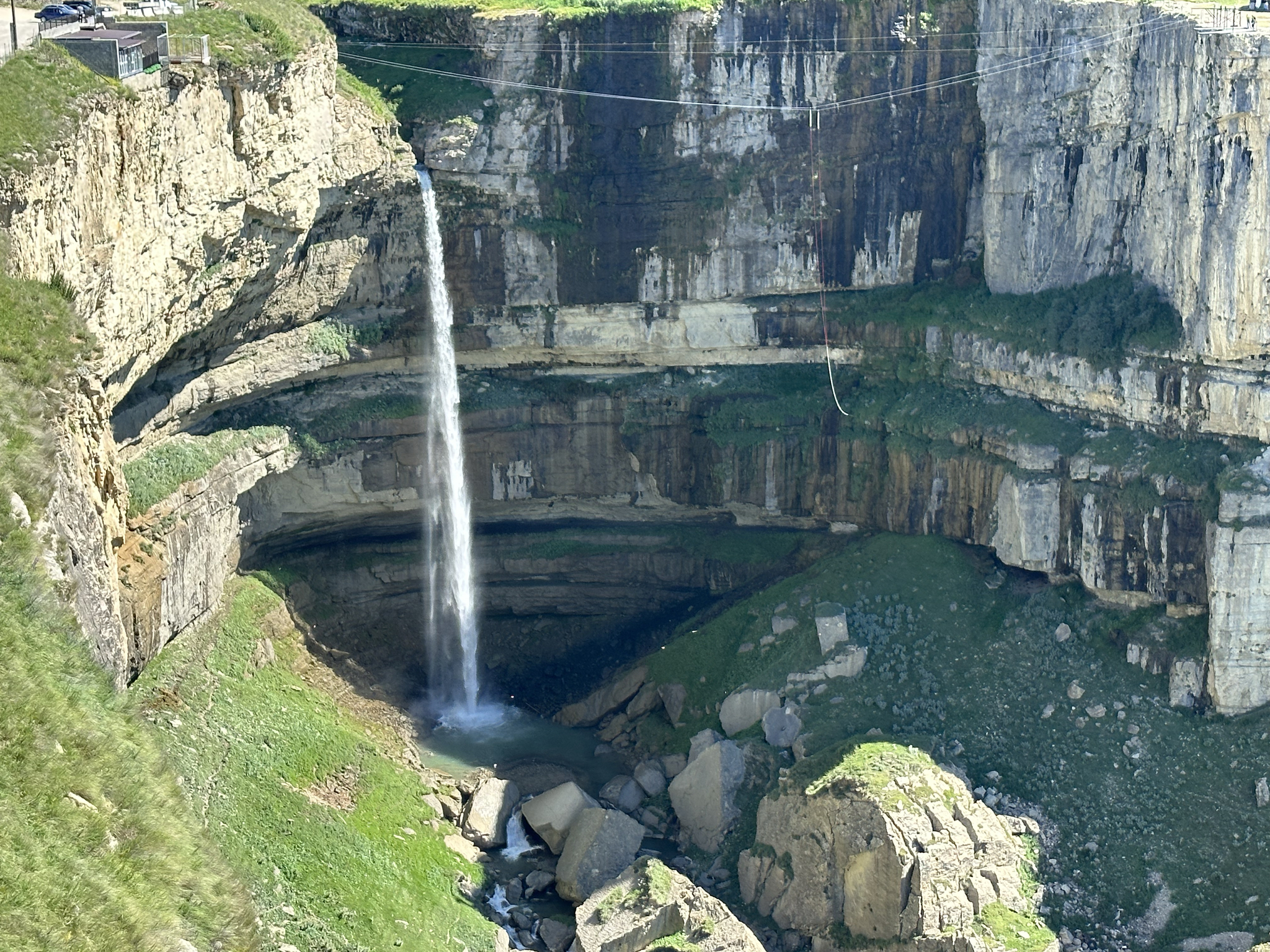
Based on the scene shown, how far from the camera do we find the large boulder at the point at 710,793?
41.1 metres

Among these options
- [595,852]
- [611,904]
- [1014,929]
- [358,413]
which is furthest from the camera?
[358,413]

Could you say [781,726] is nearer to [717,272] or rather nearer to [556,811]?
[556,811]

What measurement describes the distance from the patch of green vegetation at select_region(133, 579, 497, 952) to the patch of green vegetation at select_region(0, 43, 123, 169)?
11.3m

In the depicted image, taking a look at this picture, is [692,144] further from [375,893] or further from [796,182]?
[375,893]

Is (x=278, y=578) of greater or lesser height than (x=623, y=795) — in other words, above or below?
above

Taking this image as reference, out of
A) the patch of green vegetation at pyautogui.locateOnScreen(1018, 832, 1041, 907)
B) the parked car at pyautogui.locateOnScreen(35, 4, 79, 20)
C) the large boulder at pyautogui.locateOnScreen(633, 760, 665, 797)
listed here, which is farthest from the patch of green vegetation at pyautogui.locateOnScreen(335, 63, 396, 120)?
the patch of green vegetation at pyautogui.locateOnScreen(1018, 832, 1041, 907)

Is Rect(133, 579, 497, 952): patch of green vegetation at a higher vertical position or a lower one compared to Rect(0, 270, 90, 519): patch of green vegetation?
lower

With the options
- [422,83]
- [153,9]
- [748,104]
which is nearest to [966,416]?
[748,104]

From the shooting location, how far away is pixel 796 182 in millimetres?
48469

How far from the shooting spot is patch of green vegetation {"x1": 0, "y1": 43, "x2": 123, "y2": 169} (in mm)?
33312

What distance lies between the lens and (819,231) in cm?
4884

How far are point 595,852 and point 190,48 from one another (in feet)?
62.4

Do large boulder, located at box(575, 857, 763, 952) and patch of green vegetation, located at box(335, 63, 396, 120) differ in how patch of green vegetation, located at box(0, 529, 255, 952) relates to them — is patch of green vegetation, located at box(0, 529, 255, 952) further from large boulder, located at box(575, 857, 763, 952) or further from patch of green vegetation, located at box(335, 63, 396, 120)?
patch of green vegetation, located at box(335, 63, 396, 120)

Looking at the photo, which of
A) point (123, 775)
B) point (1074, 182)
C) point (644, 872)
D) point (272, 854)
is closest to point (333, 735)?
point (272, 854)
